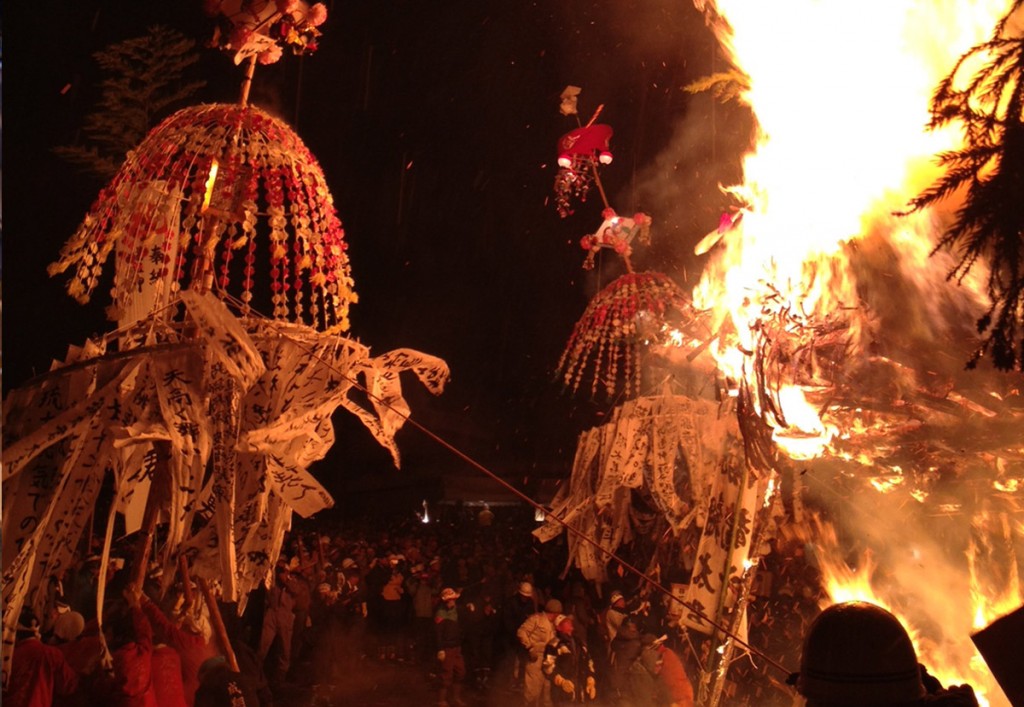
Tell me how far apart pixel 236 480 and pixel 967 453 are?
18.7 feet

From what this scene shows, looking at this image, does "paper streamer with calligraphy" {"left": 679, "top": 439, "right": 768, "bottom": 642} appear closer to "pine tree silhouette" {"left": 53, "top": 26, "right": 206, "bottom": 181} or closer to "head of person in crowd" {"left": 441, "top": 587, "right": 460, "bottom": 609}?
"head of person in crowd" {"left": 441, "top": 587, "right": 460, "bottom": 609}

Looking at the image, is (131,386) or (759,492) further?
→ (759,492)

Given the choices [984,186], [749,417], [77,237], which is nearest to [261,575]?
[77,237]

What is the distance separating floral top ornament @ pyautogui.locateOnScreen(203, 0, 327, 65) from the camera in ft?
17.1

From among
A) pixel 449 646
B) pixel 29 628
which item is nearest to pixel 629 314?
pixel 449 646

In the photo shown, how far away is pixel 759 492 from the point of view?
23.2ft

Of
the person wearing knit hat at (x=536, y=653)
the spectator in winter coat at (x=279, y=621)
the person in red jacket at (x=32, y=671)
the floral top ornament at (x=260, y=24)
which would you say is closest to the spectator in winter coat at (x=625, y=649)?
the person wearing knit hat at (x=536, y=653)

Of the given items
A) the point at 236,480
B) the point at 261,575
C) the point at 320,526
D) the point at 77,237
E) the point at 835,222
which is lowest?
the point at 320,526

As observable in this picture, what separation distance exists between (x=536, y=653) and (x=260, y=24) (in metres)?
7.66

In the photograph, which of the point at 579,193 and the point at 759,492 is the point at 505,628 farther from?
the point at 579,193

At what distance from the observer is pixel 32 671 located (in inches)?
202

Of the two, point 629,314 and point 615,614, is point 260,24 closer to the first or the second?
point 629,314

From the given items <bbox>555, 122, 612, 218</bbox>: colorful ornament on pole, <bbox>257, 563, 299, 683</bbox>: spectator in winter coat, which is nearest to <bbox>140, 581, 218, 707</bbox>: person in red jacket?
<bbox>257, 563, 299, 683</bbox>: spectator in winter coat

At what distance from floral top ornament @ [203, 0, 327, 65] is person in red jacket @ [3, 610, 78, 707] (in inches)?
151
